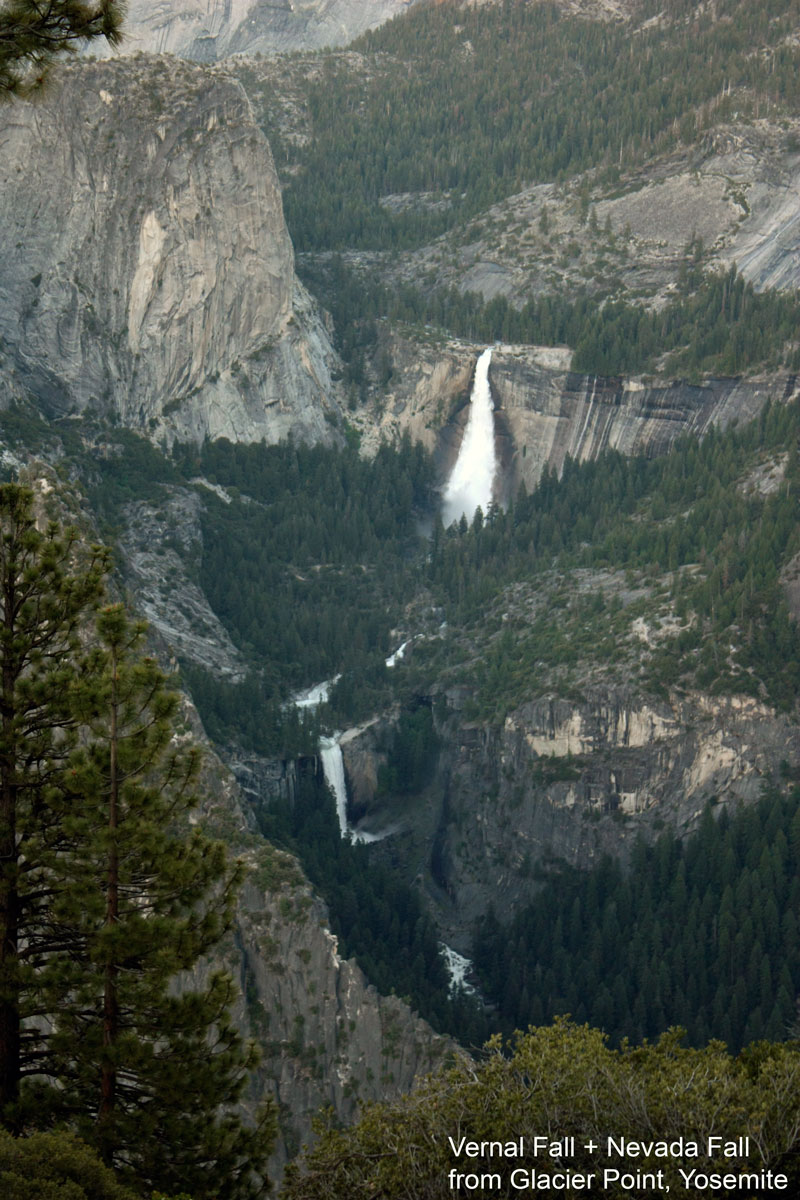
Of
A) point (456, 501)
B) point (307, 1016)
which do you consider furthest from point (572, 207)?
point (307, 1016)

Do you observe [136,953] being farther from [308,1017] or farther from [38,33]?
[308,1017]

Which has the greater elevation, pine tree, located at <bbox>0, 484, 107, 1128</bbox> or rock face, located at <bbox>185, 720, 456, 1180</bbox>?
pine tree, located at <bbox>0, 484, 107, 1128</bbox>

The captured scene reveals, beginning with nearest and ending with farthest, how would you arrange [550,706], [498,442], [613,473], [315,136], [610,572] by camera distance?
→ [550,706] < [610,572] < [613,473] < [498,442] < [315,136]

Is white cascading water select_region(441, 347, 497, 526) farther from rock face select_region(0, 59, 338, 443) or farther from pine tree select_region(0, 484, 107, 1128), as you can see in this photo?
pine tree select_region(0, 484, 107, 1128)

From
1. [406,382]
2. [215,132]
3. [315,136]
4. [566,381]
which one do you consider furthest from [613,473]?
[315,136]

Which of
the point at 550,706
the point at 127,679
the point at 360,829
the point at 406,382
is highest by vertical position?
the point at 127,679

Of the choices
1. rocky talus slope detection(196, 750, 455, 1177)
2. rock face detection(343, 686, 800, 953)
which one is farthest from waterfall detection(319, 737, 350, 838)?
rocky talus slope detection(196, 750, 455, 1177)

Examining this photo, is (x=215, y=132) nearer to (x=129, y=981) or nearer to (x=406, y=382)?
(x=406, y=382)

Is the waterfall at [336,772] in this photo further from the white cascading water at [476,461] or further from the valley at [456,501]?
the white cascading water at [476,461]
